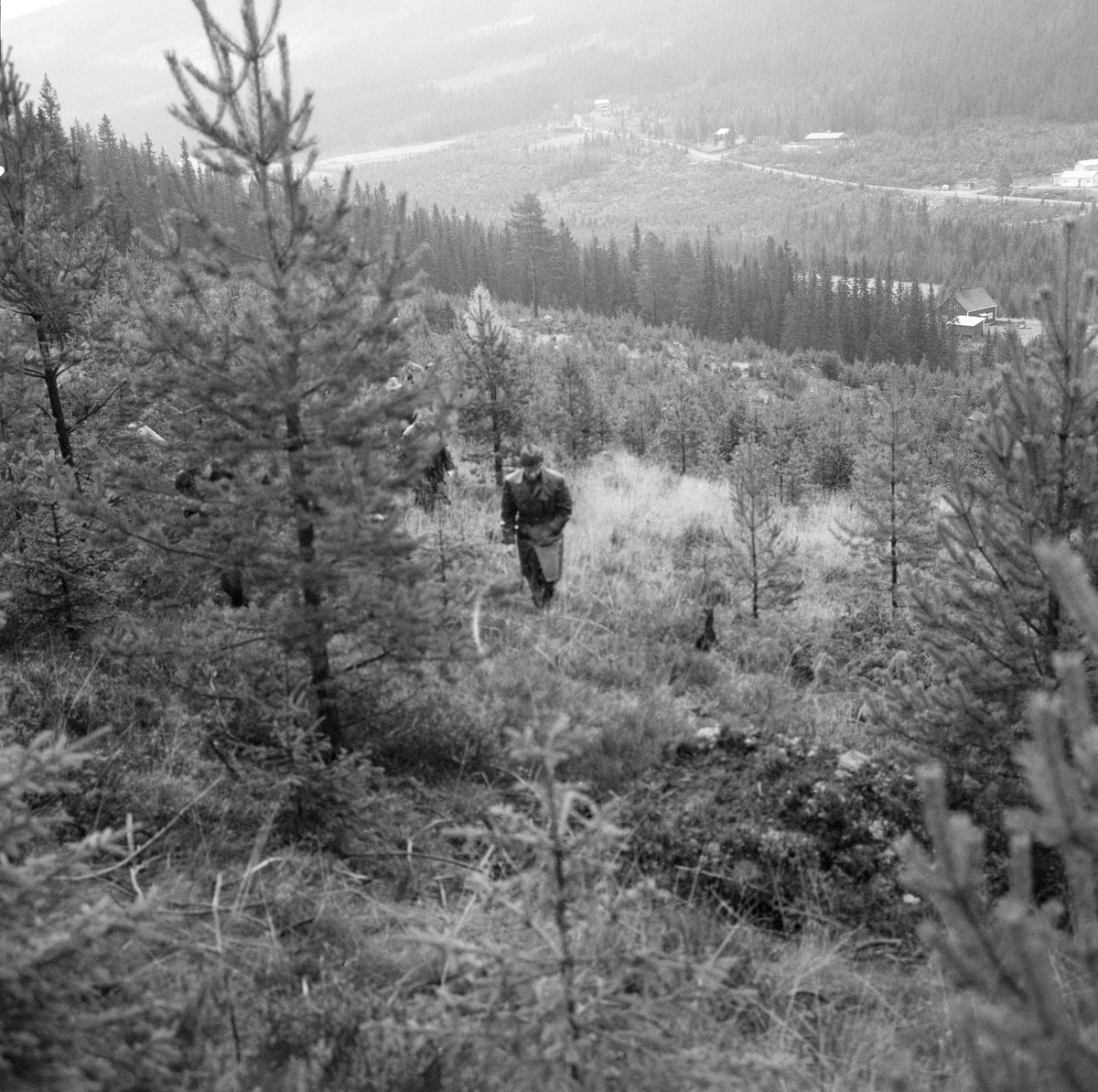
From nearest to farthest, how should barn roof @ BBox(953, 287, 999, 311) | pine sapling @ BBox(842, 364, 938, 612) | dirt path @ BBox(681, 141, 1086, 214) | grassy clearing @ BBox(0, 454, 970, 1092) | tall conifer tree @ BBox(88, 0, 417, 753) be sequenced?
grassy clearing @ BBox(0, 454, 970, 1092)
tall conifer tree @ BBox(88, 0, 417, 753)
pine sapling @ BBox(842, 364, 938, 612)
barn roof @ BBox(953, 287, 999, 311)
dirt path @ BBox(681, 141, 1086, 214)

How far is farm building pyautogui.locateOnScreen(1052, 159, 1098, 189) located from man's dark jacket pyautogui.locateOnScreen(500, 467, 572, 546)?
18714 centimetres

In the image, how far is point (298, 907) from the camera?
3586 millimetres

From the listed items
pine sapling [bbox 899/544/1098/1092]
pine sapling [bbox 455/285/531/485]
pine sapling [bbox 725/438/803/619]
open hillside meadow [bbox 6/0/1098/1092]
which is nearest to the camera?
pine sapling [bbox 899/544/1098/1092]

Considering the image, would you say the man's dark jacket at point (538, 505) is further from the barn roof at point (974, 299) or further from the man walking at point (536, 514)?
the barn roof at point (974, 299)

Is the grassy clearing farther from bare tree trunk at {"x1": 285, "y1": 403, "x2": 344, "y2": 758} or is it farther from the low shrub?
bare tree trunk at {"x1": 285, "y1": 403, "x2": 344, "y2": 758}

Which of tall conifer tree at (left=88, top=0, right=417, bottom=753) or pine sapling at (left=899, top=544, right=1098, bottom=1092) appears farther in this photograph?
tall conifer tree at (left=88, top=0, right=417, bottom=753)

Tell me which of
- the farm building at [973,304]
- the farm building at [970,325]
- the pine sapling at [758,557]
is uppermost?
the pine sapling at [758,557]

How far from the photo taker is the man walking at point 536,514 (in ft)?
24.8

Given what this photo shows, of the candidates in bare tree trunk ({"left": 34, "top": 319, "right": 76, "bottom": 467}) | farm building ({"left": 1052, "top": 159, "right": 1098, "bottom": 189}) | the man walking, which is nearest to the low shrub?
the man walking

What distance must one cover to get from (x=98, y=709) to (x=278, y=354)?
2.47m

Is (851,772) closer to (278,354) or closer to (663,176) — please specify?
(278,354)

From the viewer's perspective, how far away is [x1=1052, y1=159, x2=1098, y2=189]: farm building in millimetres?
162000

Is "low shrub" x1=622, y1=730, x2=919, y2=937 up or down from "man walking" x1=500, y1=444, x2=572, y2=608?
down

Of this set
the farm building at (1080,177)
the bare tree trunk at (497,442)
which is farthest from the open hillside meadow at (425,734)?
the farm building at (1080,177)
